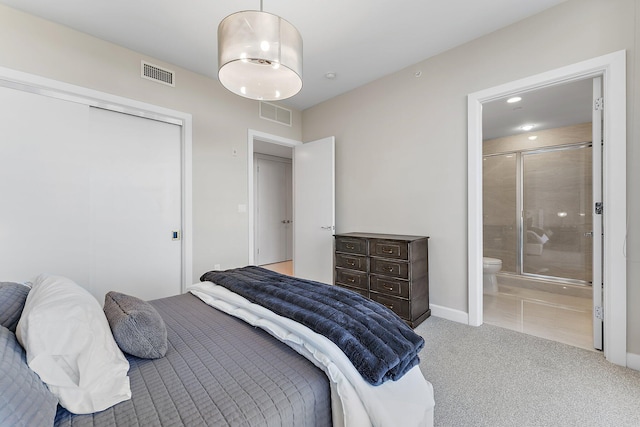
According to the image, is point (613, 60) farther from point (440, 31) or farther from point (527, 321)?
point (527, 321)

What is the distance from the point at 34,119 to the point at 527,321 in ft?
15.8

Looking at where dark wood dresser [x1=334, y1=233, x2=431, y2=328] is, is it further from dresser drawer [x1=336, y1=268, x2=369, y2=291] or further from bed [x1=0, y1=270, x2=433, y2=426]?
bed [x1=0, y1=270, x2=433, y2=426]

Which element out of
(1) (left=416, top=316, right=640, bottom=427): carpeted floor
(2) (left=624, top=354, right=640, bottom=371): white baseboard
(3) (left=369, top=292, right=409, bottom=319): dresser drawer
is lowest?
(1) (left=416, top=316, right=640, bottom=427): carpeted floor

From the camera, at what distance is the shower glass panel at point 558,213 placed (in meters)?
4.06

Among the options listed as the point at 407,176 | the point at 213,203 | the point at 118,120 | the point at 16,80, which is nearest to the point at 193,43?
the point at 118,120

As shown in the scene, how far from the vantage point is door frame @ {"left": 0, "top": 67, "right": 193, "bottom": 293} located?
223 cm

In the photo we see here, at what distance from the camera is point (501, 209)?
486 centimetres

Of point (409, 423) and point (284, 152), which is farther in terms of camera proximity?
point (284, 152)

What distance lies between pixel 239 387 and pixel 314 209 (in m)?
3.07

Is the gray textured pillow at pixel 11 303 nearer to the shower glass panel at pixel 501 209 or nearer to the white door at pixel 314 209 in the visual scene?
the white door at pixel 314 209

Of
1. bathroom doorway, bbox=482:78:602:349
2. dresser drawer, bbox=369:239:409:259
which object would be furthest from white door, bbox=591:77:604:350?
dresser drawer, bbox=369:239:409:259

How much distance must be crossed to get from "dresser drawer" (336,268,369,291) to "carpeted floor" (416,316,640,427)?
803mm

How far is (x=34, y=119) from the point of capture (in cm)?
227

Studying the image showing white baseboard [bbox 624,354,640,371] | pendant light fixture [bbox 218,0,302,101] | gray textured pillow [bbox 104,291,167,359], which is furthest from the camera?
white baseboard [bbox 624,354,640,371]
